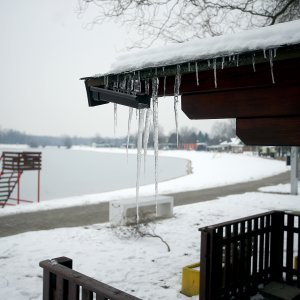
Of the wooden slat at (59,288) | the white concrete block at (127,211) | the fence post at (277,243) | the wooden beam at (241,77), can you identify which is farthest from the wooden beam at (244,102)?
the white concrete block at (127,211)

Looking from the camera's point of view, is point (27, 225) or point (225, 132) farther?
point (225, 132)

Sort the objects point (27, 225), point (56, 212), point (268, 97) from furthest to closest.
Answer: point (56, 212) → point (27, 225) → point (268, 97)

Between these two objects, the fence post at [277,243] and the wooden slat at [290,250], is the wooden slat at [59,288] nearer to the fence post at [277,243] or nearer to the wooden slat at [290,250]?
the fence post at [277,243]

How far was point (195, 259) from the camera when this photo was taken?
6.23 meters

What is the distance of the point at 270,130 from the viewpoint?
250 cm

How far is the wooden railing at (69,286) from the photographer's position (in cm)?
184

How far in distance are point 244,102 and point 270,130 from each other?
0.30 m

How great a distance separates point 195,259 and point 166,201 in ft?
12.5

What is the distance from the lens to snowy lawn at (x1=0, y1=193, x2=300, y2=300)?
4875 millimetres

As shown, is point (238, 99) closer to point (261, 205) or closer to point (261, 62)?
point (261, 62)

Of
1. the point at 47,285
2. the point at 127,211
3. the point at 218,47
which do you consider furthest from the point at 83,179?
the point at 218,47

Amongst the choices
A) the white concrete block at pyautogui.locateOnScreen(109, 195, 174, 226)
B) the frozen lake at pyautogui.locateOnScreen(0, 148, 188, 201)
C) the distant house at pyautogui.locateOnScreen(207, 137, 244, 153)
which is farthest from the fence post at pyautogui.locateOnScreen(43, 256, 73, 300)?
the distant house at pyautogui.locateOnScreen(207, 137, 244, 153)

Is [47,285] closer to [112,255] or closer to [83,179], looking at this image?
[112,255]

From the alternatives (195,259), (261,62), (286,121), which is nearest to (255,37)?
(261,62)
